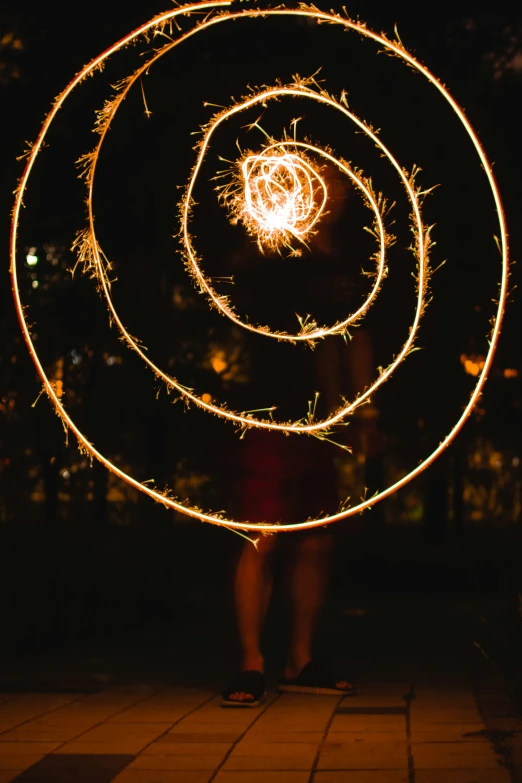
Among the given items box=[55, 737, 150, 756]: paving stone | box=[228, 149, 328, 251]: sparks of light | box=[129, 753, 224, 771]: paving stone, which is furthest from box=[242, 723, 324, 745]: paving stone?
box=[228, 149, 328, 251]: sparks of light


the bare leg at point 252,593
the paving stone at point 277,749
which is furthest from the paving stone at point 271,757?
the bare leg at point 252,593

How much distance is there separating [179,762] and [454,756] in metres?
1.00

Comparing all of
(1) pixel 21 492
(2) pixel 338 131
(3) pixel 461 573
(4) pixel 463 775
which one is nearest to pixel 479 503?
(1) pixel 21 492

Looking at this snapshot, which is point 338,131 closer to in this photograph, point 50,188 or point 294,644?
point 50,188

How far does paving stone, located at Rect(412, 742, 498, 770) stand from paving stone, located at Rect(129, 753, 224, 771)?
735 millimetres

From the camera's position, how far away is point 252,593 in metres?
5.80

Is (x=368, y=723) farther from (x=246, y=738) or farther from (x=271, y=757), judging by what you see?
(x=271, y=757)

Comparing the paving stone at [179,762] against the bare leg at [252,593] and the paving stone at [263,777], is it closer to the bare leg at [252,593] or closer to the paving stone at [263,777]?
the paving stone at [263,777]

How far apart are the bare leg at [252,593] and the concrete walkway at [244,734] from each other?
0.99 feet

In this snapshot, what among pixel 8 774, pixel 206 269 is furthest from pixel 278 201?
pixel 206 269

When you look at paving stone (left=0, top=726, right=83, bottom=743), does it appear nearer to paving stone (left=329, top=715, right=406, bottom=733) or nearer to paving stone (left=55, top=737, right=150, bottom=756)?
paving stone (left=55, top=737, right=150, bottom=756)

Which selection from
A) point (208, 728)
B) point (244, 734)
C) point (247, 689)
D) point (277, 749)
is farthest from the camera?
point (247, 689)

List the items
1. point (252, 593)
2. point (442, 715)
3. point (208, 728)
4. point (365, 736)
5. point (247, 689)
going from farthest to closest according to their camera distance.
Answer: point (252, 593) → point (247, 689) → point (442, 715) → point (208, 728) → point (365, 736)

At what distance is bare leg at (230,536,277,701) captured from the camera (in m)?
5.77
